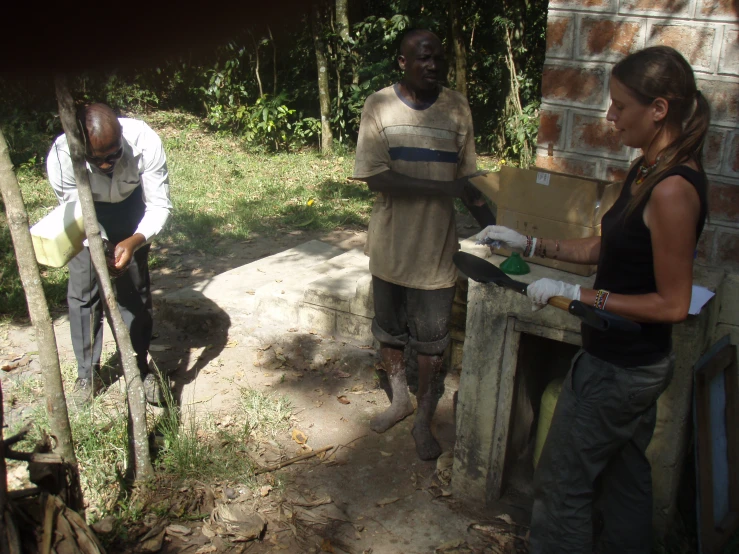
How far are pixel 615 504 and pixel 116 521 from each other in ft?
6.54

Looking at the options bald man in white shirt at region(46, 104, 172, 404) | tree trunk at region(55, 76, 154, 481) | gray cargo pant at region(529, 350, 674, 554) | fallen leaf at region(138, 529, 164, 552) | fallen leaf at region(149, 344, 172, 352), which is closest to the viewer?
gray cargo pant at region(529, 350, 674, 554)

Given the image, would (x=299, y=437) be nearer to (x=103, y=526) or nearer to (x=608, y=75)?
(x=103, y=526)

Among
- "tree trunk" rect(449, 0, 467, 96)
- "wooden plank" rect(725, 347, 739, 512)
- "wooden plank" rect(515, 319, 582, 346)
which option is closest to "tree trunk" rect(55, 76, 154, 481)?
"wooden plank" rect(515, 319, 582, 346)

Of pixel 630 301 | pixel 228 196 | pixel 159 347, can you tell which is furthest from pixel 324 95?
pixel 630 301

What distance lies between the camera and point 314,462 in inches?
139

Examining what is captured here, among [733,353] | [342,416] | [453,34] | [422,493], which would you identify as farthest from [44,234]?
[453,34]

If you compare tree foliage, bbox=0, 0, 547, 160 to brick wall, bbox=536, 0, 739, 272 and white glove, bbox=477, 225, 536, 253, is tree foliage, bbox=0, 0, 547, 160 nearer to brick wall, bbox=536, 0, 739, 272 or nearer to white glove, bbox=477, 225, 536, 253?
brick wall, bbox=536, 0, 739, 272

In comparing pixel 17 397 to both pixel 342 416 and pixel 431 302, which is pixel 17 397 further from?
pixel 431 302

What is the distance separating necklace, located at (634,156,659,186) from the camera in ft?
6.72

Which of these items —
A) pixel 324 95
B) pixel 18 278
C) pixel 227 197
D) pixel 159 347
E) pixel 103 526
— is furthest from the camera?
pixel 324 95

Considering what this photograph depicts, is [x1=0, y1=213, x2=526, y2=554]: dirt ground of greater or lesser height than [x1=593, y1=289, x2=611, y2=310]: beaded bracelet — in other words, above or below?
below

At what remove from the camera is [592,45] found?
9.70 feet

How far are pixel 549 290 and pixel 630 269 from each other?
0.86 feet

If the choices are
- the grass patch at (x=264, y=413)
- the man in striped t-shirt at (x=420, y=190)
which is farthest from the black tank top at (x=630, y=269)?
the grass patch at (x=264, y=413)
